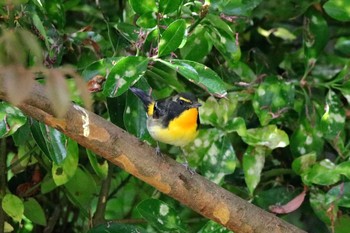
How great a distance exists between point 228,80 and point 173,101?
0.23 m

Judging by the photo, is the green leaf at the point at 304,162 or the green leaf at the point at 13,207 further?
the green leaf at the point at 304,162

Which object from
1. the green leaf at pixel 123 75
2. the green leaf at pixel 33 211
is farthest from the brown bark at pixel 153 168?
the green leaf at pixel 33 211

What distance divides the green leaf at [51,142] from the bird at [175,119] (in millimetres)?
224

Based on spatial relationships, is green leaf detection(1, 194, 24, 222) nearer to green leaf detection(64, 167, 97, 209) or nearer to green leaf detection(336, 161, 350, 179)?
green leaf detection(64, 167, 97, 209)

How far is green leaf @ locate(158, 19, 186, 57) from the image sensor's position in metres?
1.32

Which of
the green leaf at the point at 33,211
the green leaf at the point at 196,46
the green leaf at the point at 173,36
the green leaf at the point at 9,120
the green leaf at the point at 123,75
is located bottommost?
the green leaf at the point at 33,211

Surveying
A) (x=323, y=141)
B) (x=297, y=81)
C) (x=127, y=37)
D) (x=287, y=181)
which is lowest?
(x=287, y=181)

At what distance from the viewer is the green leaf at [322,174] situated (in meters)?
1.63

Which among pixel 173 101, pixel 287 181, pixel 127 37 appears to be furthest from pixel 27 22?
pixel 287 181

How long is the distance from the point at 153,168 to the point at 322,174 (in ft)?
1.68

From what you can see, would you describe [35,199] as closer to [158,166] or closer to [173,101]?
[173,101]

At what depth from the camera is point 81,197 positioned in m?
1.81

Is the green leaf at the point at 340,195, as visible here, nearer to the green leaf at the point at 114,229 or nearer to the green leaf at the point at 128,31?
the green leaf at the point at 114,229

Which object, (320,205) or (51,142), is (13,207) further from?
(320,205)
